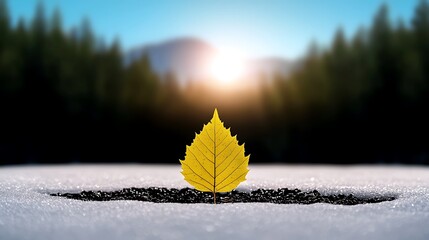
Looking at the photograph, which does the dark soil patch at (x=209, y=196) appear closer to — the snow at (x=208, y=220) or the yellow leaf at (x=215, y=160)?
the yellow leaf at (x=215, y=160)

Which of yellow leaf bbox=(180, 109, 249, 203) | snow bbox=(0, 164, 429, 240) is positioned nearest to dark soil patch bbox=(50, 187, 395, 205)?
yellow leaf bbox=(180, 109, 249, 203)

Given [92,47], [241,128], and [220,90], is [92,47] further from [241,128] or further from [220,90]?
[241,128]

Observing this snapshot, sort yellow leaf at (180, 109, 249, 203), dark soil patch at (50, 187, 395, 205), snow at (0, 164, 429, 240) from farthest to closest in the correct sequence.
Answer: dark soil patch at (50, 187, 395, 205) < yellow leaf at (180, 109, 249, 203) < snow at (0, 164, 429, 240)

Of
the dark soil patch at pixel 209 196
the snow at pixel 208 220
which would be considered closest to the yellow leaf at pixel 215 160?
the dark soil patch at pixel 209 196

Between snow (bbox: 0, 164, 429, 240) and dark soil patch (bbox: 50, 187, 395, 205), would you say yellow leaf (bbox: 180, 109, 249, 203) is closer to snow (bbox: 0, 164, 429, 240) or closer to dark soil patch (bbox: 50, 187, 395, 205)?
dark soil patch (bbox: 50, 187, 395, 205)

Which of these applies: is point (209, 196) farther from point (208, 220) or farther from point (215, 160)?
point (208, 220)

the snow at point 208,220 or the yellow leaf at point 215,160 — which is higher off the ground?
the yellow leaf at point 215,160
